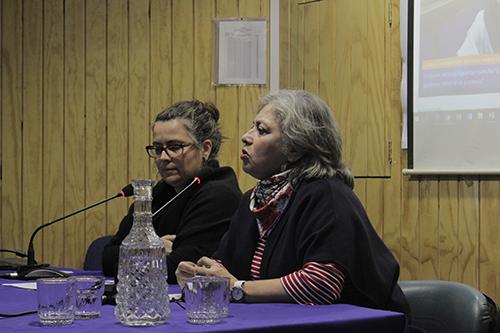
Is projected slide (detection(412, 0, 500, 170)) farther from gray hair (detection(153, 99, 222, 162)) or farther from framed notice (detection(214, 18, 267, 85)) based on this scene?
gray hair (detection(153, 99, 222, 162))

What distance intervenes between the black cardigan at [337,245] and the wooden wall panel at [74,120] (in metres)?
2.37

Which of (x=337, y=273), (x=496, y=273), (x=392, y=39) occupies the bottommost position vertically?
(x=496, y=273)

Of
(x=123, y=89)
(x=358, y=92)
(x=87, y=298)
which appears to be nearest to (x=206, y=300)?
(x=87, y=298)

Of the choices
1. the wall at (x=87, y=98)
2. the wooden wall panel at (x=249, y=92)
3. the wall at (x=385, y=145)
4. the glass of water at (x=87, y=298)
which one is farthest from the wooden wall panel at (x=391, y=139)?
the glass of water at (x=87, y=298)

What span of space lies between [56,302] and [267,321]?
1.48 ft

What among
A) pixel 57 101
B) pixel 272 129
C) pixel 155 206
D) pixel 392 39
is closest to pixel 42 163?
pixel 57 101

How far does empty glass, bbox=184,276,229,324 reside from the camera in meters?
1.84

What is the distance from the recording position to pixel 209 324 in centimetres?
180

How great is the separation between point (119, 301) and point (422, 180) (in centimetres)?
232

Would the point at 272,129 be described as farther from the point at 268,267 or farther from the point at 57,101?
→ the point at 57,101

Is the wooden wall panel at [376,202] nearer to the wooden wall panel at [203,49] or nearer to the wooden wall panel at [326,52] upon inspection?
the wooden wall panel at [326,52]

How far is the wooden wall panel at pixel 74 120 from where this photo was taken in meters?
4.70

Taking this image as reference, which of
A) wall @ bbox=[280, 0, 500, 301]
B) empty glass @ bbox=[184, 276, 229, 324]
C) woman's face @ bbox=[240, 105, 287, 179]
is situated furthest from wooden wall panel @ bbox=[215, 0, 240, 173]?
empty glass @ bbox=[184, 276, 229, 324]

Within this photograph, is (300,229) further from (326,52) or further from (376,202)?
(326,52)
